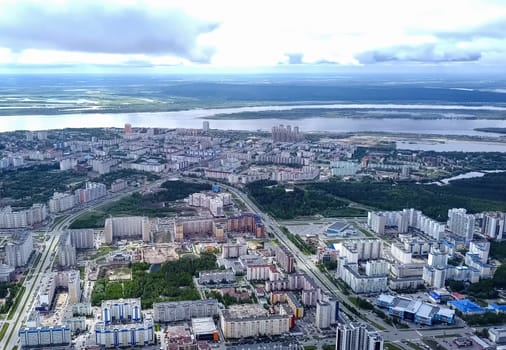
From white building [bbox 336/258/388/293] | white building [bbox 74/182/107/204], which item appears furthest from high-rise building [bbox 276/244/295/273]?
white building [bbox 74/182/107/204]

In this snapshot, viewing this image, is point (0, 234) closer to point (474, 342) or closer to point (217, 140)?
point (474, 342)

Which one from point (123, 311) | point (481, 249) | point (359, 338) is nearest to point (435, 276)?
point (481, 249)

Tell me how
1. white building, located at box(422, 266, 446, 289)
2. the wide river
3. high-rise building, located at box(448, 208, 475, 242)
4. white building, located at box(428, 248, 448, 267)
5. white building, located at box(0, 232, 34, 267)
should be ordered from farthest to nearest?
the wide river < high-rise building, located at box(448, 208, 475, 242) < white building, located at box(428, 248, 448, 267) < white building, located at box(0, 232, 34, 267) < white building, located at box(422, 266, 446, 289)

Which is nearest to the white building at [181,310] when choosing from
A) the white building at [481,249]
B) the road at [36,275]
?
the road at [36,275]

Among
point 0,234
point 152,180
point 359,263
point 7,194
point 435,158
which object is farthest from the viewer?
point 435,158

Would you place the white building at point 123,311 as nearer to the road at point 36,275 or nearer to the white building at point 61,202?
the road at point 36,275

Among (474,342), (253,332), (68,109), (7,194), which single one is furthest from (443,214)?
(68,109)

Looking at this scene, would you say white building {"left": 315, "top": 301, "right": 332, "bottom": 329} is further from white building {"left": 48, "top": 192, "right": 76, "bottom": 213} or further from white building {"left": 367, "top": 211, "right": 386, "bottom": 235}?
white building {"left": 48, "top": 192, "right": 76, "bottom": 213}
